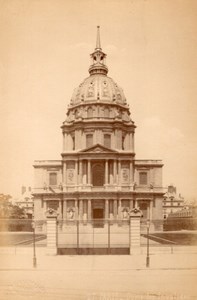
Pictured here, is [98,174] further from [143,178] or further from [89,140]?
[89,140]

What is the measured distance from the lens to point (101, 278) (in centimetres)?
856

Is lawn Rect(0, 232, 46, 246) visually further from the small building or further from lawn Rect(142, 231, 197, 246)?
the small building

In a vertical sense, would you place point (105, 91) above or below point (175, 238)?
above

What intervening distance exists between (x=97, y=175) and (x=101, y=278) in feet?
11.1

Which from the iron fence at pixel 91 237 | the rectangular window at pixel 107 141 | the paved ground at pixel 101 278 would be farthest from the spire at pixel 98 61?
the paved ground at pixel 101 278

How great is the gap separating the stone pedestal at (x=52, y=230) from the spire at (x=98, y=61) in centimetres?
323

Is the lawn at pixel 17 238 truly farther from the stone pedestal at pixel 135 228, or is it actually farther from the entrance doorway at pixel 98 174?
the entrance doorway at pixel 98 174

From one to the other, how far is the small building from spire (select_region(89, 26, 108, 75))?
9.53 ft

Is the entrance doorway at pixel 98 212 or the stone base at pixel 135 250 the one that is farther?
the entrance doorway at pixel 98 212

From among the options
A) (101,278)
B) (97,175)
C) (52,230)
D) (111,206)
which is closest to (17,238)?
(52,230)

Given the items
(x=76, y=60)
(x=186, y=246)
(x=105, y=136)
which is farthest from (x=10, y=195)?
(x=105, y=136)

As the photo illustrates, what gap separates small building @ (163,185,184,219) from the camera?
9.23 metres

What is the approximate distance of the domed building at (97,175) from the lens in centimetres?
994

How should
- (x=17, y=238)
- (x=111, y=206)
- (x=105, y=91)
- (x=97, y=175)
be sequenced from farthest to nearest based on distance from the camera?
1. (x=105, y=91)
2. (x=111, y=206)
3. (x=97, y=175)
4. (x=17, y=238)
